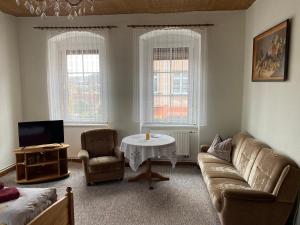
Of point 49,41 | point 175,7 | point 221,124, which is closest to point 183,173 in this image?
point 221,124

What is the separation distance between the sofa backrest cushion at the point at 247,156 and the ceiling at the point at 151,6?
2.21 m

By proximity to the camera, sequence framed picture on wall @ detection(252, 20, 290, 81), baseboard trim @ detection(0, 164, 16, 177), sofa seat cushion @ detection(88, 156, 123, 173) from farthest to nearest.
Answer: baseboard trim @ detection(0, 164, 16, 177) < sofa seat cushion @ detection(88, 156, 123, 173) < framed picture on wall @ detection(252, 20, 290, 81)

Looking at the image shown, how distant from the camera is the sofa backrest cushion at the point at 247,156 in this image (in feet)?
10.2

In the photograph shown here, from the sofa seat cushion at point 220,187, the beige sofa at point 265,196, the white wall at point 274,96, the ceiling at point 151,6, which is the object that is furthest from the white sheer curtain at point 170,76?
the beige sofa at point 265,196

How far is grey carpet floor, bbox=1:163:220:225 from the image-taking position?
117 inches

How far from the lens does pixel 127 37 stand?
466 centimetres

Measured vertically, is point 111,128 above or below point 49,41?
below

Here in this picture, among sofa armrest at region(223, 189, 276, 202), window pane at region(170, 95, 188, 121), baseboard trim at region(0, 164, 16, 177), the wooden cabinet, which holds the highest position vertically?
window pane at region(170, 95, 188, 121)

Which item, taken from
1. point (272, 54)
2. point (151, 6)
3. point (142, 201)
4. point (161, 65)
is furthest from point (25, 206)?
point (151, 6)

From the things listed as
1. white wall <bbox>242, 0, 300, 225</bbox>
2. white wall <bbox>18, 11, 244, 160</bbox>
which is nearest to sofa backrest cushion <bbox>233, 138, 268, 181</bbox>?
white wall <bbox>242, 0, 300, 225</bbox>

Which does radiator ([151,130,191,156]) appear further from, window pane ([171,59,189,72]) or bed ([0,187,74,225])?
bed ([0,187,74,225])

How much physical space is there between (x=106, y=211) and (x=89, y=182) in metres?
0.88

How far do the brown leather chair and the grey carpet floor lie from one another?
0.16 meters

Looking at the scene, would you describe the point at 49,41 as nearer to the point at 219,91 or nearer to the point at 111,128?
the point at 111,128
